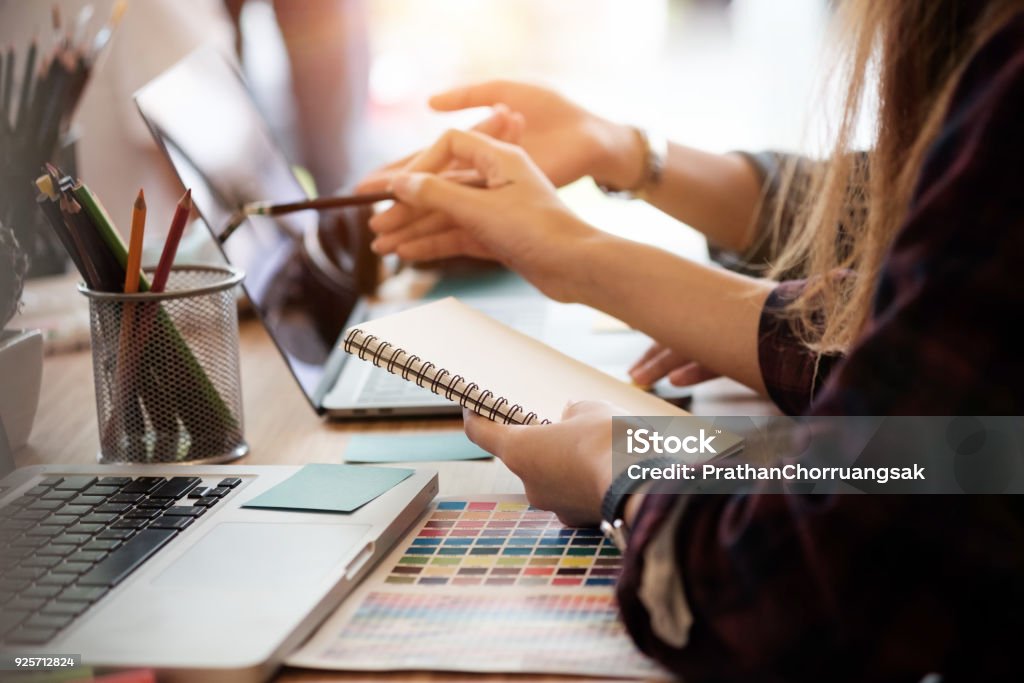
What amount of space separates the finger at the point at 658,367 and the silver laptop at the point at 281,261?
0.01 metres

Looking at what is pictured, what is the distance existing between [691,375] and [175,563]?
511 millimetres

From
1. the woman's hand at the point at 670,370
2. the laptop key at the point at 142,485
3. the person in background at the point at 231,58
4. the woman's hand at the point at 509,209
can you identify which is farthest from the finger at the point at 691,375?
the person in background at the point at 231,58

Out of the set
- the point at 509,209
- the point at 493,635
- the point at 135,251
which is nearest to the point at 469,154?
the point at 509,209

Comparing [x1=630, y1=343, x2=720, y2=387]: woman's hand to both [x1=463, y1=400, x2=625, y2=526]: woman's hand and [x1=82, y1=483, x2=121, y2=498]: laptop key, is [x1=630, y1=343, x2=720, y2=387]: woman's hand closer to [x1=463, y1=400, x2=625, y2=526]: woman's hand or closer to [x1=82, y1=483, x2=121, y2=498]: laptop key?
[x1=463, y1=400, x2=625, y2=526]: woman's hand

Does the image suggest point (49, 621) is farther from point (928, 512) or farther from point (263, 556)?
point (928, 512)

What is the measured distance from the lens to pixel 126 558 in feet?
1.96

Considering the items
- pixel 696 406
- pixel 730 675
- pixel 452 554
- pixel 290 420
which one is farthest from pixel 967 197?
pixel 290 420

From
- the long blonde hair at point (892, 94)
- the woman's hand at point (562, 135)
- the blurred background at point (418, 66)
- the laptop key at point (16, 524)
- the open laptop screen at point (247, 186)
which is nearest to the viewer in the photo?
the long blonde hair at point (892, 94)

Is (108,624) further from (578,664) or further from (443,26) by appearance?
(443,26)

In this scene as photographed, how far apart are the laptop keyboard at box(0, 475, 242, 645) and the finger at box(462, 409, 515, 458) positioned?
164mm

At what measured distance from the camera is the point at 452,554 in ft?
2.09

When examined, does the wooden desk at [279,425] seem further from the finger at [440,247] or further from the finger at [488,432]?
the finger at [440,247]

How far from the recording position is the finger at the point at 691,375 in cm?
94

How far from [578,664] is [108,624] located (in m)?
0.24
